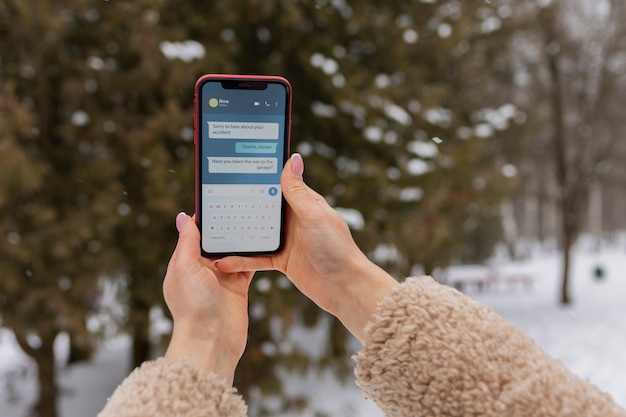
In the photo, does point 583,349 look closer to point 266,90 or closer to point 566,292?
point 566,292

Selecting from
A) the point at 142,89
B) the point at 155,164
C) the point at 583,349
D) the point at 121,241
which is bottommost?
the point at 583,349

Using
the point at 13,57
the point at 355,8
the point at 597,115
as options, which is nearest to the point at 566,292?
the point at 597,115

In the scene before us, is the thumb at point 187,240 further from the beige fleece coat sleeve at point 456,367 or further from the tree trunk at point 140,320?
the tree trunk at point 140,320

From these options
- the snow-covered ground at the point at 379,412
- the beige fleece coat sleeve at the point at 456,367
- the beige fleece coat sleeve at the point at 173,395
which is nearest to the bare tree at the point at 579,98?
the snow-covered ground at the point at 379,412

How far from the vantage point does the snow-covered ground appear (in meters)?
4.38

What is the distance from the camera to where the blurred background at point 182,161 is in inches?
126

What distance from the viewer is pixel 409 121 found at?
4352 mm

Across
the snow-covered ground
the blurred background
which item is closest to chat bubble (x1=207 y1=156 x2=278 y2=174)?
the snow-covered ground

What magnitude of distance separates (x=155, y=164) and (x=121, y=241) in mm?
815

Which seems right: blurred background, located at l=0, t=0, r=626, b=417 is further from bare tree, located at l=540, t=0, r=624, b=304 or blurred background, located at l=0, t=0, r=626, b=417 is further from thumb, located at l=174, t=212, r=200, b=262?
bare tree, located at l=540, t=0, r=624, b=304

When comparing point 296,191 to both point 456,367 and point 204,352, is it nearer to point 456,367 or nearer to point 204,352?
point 204,352

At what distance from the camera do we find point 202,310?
88 cm

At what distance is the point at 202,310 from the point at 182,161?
9.14ft

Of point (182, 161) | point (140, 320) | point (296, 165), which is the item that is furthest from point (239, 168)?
point (140, 320)
